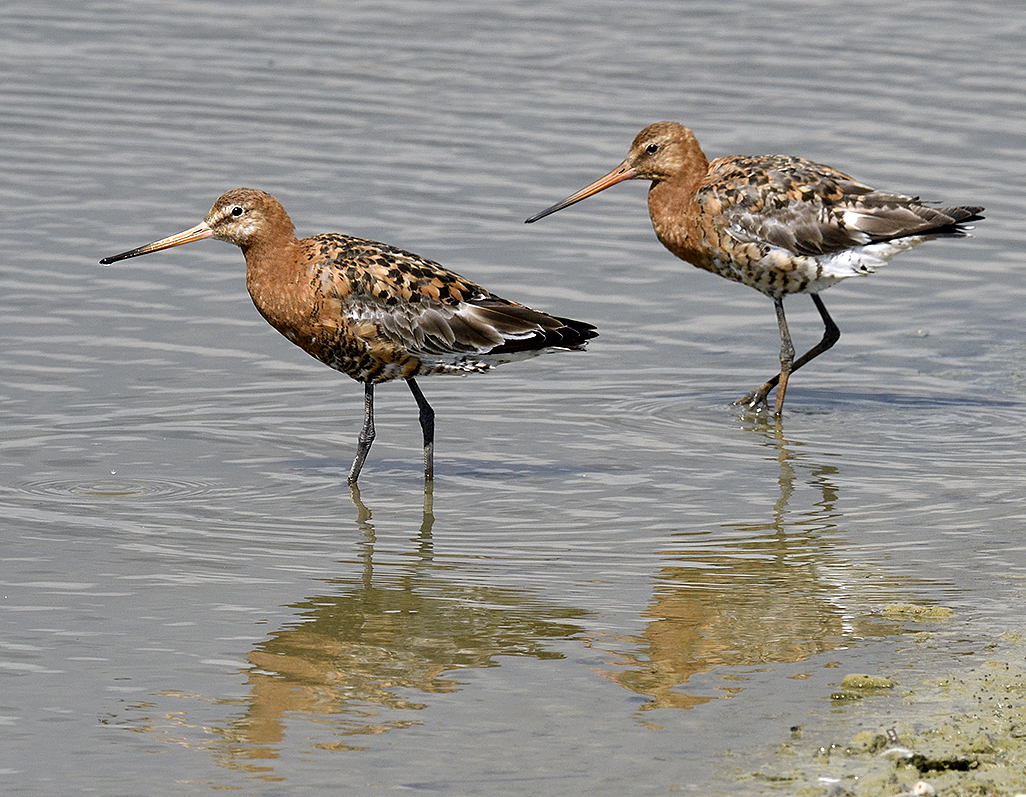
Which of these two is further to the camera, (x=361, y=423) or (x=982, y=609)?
(x=361, y=423)

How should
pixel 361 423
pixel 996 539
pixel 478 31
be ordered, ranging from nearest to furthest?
pixel 996 539 < pixel 361 423 < pixel 478 31

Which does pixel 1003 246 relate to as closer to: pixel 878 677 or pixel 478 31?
pixel 478 31

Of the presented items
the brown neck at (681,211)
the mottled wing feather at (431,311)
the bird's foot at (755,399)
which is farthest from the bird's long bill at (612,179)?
the mottled wing feather at (431,311)

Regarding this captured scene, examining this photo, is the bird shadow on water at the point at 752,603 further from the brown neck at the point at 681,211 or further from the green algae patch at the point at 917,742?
the brown neck at the point at 681,211

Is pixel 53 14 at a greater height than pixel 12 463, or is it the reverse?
pixel 53 14

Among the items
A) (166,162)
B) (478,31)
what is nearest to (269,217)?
(166,162)

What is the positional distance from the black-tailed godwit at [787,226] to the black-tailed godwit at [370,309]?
2040 millimetres

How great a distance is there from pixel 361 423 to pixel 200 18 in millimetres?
10064

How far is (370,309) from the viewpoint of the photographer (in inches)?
361

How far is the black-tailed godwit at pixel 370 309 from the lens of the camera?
9.17 m

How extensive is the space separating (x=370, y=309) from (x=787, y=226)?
3.22m

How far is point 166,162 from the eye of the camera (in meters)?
15.3

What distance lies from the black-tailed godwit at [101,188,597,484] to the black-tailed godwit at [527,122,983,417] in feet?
6.69

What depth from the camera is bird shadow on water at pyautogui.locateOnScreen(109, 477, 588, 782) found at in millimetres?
6008
